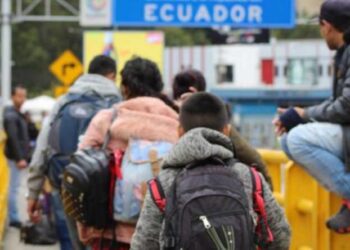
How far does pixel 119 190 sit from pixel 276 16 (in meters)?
13.3

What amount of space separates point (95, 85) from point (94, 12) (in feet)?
59.1

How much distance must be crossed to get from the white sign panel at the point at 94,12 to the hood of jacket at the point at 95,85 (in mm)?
17471

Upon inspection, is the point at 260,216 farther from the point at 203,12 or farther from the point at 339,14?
the point at 203,12

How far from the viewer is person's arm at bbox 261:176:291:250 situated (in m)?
3.94

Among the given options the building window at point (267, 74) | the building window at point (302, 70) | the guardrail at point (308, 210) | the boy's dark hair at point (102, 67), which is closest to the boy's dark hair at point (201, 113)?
the guardrail at point (308, 210)

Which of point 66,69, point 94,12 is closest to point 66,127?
point 94,12

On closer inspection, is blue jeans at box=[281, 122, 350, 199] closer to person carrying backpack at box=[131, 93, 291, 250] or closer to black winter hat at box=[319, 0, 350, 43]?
black winter hat at box=[319, 0, 350, 43]

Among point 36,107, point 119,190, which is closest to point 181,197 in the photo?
point 119,190

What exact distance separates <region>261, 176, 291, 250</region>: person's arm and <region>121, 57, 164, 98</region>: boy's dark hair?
70.6 inches

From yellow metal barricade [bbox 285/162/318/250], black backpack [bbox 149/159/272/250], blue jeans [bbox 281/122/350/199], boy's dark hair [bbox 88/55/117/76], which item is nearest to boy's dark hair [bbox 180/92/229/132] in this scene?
black backpack [bbox 149/159/272/250]

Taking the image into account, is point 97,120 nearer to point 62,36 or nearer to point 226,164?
point 226,164

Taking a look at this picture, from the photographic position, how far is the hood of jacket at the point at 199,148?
3744 mm

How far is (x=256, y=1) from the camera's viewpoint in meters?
17.5

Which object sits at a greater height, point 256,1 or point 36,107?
point 256,1
